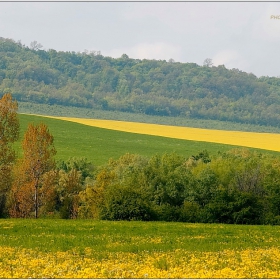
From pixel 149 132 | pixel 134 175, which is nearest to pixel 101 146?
pixel 149 132

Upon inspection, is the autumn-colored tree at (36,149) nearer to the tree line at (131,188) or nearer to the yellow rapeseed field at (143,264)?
the tree line at (131,188)

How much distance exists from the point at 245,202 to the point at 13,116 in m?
21.0

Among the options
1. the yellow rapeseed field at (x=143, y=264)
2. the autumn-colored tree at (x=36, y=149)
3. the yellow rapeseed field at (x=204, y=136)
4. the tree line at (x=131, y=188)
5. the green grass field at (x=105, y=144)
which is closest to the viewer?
the yellow rapeseed field at (x=143, y=264)

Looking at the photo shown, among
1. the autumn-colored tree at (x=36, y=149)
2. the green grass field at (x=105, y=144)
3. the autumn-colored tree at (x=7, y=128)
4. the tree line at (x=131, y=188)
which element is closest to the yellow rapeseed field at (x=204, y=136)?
the green grass field at (x=105, y=144)

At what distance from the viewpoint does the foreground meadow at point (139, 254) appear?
17.0 metres

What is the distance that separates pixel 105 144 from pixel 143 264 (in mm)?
94818

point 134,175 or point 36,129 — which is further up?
point 36,129

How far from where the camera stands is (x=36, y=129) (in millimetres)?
53594

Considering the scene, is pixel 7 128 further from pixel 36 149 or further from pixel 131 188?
pixel 131 188

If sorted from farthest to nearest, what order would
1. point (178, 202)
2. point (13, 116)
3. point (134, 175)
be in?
point (134, 175), point (178, 202), point (13, 116)

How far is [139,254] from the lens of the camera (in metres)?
22.0

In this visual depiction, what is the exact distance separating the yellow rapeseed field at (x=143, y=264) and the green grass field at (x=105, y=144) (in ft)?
235

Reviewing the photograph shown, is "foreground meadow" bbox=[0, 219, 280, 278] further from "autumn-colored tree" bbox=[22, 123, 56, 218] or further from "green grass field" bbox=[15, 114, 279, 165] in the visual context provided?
"green grass field" bbox=[15, 114, 279, 165]

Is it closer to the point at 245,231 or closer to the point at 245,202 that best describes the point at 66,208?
the point at 245,202
